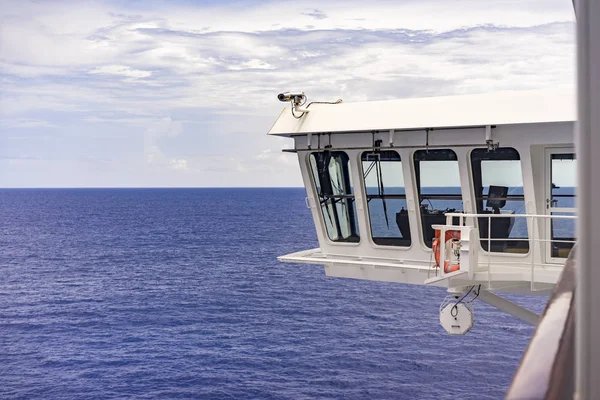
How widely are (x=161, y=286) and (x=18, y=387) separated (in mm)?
31942

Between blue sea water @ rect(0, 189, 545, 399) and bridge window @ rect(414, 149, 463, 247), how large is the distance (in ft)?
95.3

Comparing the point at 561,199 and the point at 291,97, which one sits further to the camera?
the point at 291,97

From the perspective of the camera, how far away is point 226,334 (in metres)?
60.1

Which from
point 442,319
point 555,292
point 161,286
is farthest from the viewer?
point 161,286

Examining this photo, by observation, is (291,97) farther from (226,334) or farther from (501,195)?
(226,334)

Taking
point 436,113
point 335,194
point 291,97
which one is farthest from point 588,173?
point 335,194

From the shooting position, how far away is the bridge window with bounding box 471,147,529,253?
14.6 m

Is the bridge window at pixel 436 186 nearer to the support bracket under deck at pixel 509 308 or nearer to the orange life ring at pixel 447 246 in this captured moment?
the orange life ring at pixel 447 246

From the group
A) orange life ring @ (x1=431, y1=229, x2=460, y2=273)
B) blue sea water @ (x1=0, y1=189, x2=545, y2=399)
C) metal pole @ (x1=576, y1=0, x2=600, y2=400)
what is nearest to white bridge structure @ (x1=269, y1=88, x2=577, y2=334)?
orange life ring @ (x1=431, y1=229, x2=460, y2=273)

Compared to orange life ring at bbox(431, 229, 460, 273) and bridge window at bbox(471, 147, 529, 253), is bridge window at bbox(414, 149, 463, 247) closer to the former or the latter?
bridge window at bbox(471, 147, 529, 253)

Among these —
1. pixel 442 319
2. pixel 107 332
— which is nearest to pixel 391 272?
pixel 442 319

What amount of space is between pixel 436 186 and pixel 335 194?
7.82 ft

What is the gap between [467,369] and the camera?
47188 mm

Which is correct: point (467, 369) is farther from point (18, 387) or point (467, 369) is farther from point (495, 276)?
point (495, 276)
